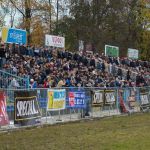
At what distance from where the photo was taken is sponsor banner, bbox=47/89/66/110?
19.9 metres

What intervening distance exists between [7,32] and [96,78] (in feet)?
24.2

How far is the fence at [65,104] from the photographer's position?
56.1ft

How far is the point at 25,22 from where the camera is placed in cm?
4178

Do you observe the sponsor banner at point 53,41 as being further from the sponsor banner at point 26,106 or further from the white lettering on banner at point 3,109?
the white lettering on banner at point 3,109

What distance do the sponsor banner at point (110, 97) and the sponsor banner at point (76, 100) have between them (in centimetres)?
227

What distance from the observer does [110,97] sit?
25.0 m

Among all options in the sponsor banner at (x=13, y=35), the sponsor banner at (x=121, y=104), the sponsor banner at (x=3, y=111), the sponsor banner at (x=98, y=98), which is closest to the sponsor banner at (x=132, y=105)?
the sponsor banner at (x=121, y=104)

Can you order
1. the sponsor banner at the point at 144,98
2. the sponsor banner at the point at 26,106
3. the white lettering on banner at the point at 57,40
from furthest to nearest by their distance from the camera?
1. the white lettering on banner at the point at 57,40
2. the sponsor banner at the point at 144,98
3. the sponsor banner at the point at 26,106

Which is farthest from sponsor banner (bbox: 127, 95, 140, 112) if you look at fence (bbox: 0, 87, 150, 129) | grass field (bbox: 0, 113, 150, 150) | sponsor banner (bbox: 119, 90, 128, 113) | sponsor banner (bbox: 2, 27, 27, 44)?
grass field (bbox: 0, 113, 150, 150)

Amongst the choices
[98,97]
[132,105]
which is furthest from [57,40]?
[98,97]

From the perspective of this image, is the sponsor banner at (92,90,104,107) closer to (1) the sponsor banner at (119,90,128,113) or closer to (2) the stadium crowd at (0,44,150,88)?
(2) the stadium crowd at (0,44,150,88)

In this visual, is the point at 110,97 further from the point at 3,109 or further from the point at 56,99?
the point at 3,109

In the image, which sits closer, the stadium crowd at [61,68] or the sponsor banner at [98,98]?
the sponsor banner at [98,98]

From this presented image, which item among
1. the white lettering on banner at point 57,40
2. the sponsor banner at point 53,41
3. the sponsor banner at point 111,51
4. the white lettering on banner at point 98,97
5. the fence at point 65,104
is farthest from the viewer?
the sponsor banner at point 111,51
